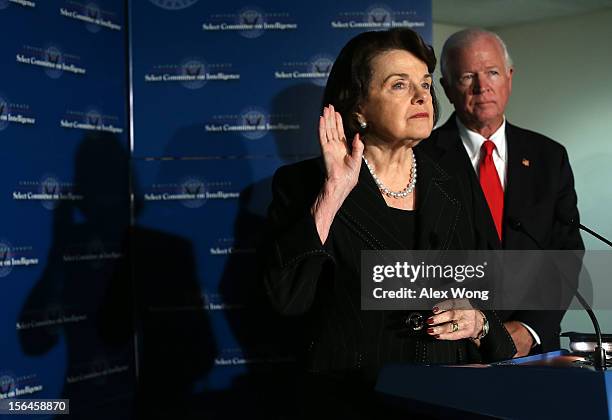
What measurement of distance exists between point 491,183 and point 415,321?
1218mm

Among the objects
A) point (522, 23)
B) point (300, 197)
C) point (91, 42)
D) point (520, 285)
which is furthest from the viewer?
point (522, 23)

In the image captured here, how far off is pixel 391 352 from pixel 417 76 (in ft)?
2.40

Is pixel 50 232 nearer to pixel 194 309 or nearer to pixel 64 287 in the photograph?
pixel 64 287

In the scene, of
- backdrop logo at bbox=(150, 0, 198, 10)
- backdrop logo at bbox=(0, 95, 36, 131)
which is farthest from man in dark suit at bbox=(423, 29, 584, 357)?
A: backdrop logo at bbox=(0, 95, 36, 131)

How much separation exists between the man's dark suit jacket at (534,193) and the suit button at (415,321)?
2.87ft

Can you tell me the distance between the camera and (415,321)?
5.62ft

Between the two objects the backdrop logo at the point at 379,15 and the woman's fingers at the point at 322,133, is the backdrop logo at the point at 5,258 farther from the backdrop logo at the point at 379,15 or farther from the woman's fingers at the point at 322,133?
the backdrop logo at the point at 379,15

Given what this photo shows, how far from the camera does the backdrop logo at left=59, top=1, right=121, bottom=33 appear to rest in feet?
10.7

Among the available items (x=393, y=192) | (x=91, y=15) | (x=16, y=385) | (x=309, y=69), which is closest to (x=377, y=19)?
(x=309, y=69)

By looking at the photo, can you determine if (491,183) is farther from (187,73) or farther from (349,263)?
(187,73)

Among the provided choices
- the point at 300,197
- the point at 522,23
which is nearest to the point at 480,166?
the point at 300,197

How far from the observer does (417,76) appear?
6.56 feet

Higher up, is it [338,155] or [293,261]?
[338,155]

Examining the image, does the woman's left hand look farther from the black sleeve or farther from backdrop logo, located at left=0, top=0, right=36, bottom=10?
backdrop logo, located at left=0, top=0, right=36, bottom=10
